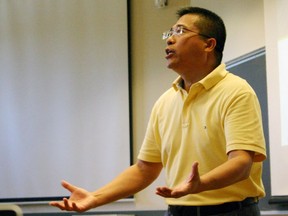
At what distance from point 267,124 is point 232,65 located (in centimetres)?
67

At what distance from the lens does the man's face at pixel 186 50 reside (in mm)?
1941

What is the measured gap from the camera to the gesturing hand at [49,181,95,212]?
181 centimetres

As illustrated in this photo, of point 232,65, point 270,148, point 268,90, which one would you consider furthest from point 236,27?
point 270,148

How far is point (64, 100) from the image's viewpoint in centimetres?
483

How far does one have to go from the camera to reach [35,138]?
4824mm

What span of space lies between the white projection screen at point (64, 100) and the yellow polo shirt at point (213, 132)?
9.35 feet

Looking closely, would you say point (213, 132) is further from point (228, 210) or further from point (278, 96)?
point (278, 96)

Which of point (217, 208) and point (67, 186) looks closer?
point (217, 208)

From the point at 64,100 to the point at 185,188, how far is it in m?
3.50

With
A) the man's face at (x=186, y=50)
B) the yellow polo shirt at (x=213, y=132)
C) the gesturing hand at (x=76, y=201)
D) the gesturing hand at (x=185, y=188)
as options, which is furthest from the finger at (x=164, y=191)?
the man's face at (x=186, y=50)

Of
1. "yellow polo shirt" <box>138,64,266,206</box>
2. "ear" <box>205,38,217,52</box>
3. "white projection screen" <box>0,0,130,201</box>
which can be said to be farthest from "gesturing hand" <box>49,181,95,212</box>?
"white projection screen" <box>0,0,130,201</box>

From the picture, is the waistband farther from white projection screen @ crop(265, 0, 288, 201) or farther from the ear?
white projection screen @ crop(265, 0, 288, 201)

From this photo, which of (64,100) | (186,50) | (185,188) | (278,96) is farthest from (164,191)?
(64,100)

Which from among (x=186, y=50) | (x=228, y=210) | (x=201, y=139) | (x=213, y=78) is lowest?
(x=228, y=210)
